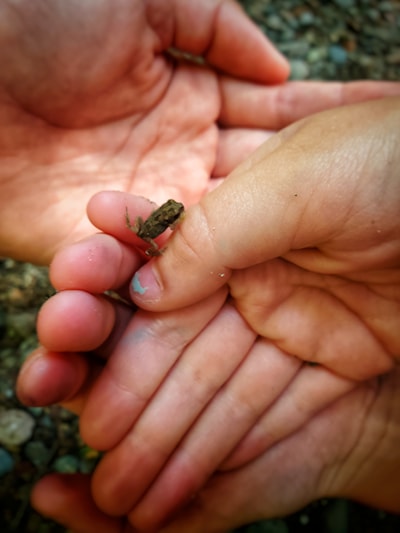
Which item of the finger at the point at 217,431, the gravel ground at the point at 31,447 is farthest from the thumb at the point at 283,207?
the gravel ground at the point at 31,447

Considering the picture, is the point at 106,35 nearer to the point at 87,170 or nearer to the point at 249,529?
the point at 87,170

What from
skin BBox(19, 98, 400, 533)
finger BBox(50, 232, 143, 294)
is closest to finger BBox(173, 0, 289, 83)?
skin BBox(19, 98, 400, 533)

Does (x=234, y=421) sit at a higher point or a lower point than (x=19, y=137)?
lower

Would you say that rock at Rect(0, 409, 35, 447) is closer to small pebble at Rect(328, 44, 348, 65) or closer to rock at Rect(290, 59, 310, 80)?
rock at Rect(290, 59, 310, 80)

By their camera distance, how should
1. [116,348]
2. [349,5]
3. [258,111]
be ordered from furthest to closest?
[349,5], [258,111], [116,348]

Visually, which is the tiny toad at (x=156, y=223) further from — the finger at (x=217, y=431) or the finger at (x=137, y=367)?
the finger at (x=217, y=431)

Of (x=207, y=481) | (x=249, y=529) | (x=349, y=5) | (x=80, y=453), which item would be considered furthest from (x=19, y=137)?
(x=349, y=5)

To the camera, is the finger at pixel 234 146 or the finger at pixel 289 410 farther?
the finger at pixel 234 146
